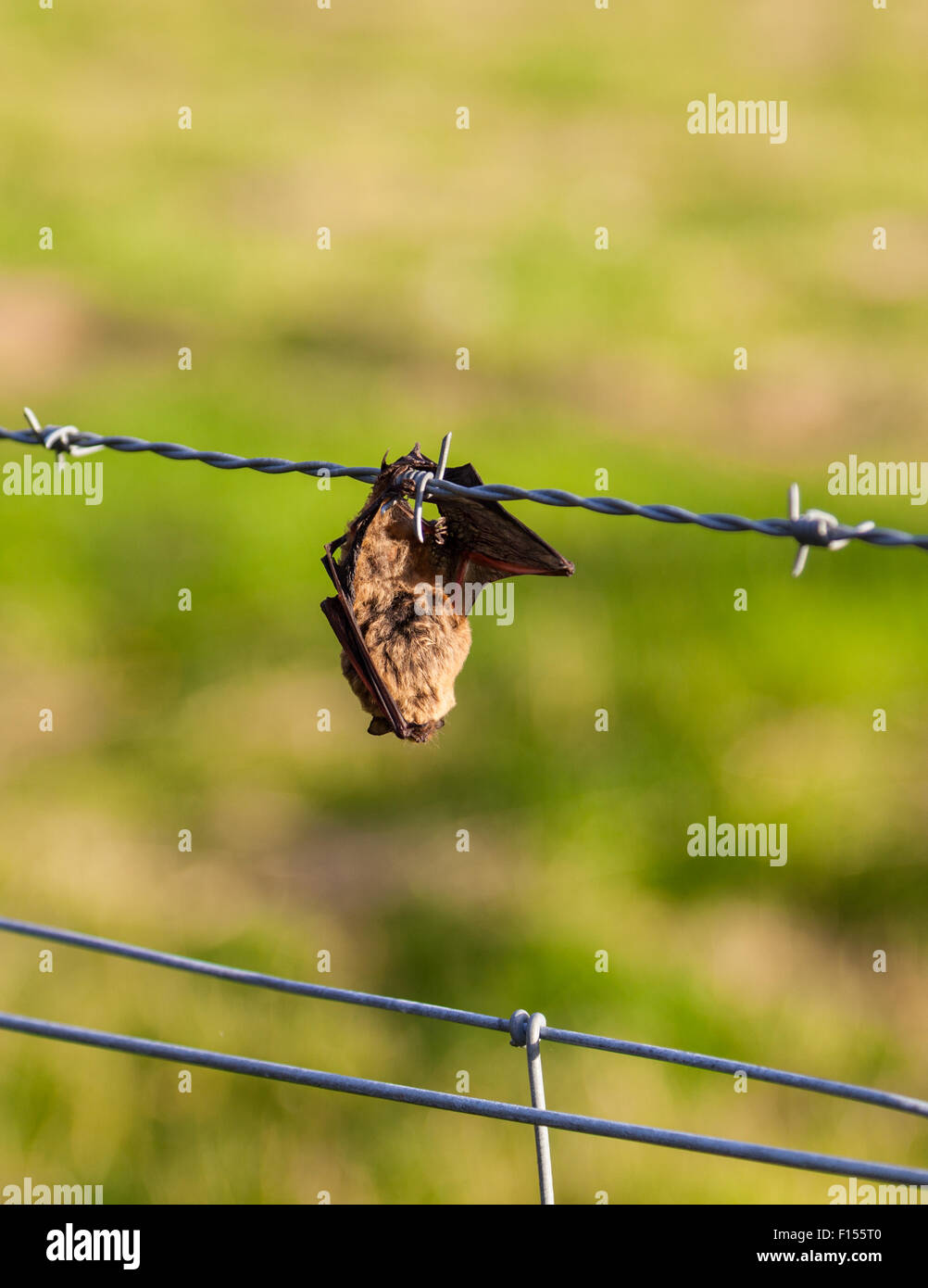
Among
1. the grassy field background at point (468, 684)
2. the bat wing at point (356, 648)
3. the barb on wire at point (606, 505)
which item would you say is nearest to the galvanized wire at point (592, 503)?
the barb on wire at point (606, 505)

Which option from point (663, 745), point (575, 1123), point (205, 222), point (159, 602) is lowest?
point (575, 1123)

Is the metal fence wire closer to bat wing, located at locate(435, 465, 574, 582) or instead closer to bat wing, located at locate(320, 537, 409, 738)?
bat wing, located at locate(435, 465, 574, 582)

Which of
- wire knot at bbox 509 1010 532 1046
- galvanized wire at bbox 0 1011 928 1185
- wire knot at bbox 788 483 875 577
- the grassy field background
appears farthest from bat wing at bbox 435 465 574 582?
the grassy field background

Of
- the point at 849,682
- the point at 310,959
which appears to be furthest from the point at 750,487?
the point at 310,959

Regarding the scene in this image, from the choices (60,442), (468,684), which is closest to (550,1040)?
(60,442)

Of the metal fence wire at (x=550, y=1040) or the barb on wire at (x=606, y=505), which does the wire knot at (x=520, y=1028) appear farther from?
the barb on wire at (x=606, y=505)

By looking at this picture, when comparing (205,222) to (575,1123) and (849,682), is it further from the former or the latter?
(575,1123)
